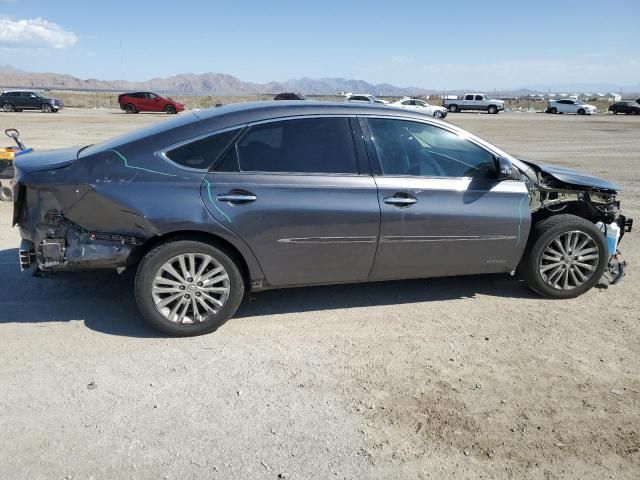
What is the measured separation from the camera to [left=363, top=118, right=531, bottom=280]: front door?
4.39 metres

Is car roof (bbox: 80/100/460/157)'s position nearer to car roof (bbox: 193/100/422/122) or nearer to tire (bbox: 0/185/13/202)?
car roof (bbox: 193/100/422/122)

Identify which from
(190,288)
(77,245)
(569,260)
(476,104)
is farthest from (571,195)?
(476,104)

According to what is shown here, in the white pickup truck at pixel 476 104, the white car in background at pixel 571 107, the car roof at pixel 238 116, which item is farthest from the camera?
the white pickup truck at pixel 476 104

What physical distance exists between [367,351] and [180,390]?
4.35 feet

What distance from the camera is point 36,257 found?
13.2 feet

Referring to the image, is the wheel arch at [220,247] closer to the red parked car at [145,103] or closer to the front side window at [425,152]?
the front side window at [425,152]

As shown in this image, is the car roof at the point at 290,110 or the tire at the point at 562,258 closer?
the car roof at the point at 290,110

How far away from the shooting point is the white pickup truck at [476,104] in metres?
52.4

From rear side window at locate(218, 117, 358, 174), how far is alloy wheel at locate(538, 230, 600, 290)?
1976 millimetres

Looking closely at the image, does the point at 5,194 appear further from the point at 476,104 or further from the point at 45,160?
the point at 476,104

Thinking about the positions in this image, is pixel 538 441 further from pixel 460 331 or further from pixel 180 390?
pixel 180 390

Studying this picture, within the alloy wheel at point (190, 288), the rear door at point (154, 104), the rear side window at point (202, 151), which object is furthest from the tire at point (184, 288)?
the rear door at point (154, 104)

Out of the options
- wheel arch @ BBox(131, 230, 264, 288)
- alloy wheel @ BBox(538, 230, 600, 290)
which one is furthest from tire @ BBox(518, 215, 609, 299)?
wheel arch @ BBox(131, 230, 264, 288)

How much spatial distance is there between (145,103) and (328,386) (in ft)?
129
